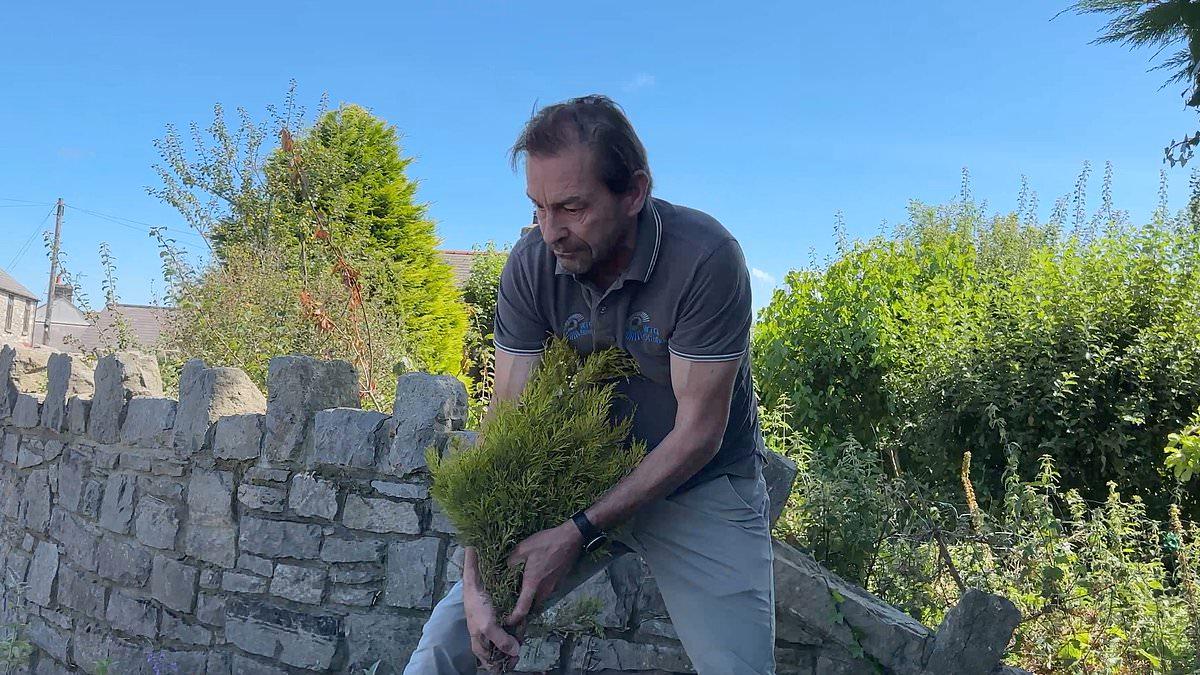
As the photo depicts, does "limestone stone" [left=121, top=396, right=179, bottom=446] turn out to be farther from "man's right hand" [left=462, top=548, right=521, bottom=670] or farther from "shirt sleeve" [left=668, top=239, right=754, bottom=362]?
"shirt sleeve" [left=668, top=239, right=754, bottom=362]

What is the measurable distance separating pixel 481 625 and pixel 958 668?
1914 mm

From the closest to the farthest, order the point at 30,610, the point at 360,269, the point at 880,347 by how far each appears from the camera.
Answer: the point at 30,610 < the point at 880,347 < the point at 360,269

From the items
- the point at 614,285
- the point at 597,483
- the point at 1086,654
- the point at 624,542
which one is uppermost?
the point at 614,285

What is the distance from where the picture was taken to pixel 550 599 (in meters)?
2.21

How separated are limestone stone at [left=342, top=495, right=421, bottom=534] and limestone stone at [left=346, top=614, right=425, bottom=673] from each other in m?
0.35

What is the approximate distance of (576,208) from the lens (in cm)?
202

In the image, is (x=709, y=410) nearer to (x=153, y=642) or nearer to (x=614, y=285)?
(x=614, y=285)

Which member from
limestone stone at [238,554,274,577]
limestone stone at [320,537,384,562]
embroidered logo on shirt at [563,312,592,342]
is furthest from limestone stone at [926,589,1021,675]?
limestone stone at [238,554,274,577]

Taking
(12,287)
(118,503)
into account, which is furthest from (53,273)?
(118,503)

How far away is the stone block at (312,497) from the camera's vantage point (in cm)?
385

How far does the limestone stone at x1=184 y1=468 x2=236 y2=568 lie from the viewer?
4.17 m

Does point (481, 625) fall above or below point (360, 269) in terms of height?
below

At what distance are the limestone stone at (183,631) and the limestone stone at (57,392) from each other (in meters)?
1.73

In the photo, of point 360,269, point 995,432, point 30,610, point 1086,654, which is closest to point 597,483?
point 1086,654
